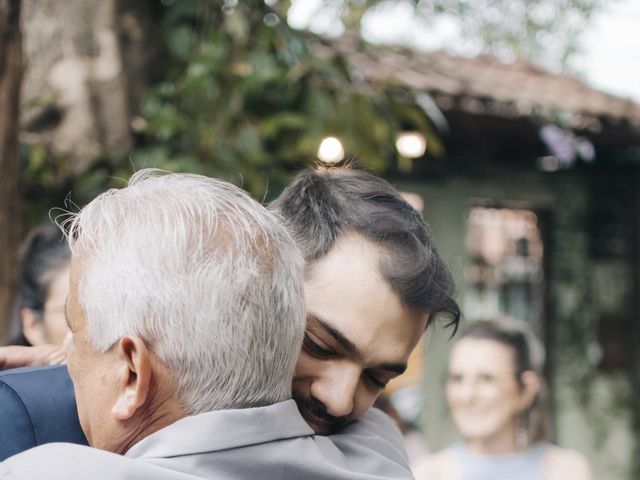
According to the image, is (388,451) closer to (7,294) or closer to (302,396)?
(302,396)

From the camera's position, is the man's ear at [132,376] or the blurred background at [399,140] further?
the blurred background at [399,140]

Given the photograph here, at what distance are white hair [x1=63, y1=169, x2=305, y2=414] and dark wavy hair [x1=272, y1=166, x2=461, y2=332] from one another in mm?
310

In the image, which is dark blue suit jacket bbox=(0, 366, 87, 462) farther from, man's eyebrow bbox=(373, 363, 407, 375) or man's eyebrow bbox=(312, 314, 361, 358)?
man's eyebrow bbox=(373, 363, 407, 375)

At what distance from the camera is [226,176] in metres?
3.74

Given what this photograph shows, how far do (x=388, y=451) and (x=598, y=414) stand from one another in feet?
22.8

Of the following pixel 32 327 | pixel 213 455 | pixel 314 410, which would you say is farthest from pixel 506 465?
pixel 213 455

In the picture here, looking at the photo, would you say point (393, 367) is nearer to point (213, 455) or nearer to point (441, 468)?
point (213, 455)

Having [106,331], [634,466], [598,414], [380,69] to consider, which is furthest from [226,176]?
[634,466]

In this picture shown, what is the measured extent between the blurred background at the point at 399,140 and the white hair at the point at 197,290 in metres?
0.87

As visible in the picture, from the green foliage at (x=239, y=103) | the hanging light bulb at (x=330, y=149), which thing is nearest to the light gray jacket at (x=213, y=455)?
the green foliage at (x=239, y=103)

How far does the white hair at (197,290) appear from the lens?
4.17ft

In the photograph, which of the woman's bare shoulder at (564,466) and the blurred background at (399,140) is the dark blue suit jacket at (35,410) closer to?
the blurred background at (399,140)

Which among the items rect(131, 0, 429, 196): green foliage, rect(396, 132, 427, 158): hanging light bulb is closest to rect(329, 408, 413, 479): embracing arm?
rect(131, 0, 429, 196): green foliage

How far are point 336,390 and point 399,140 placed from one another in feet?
15.2
